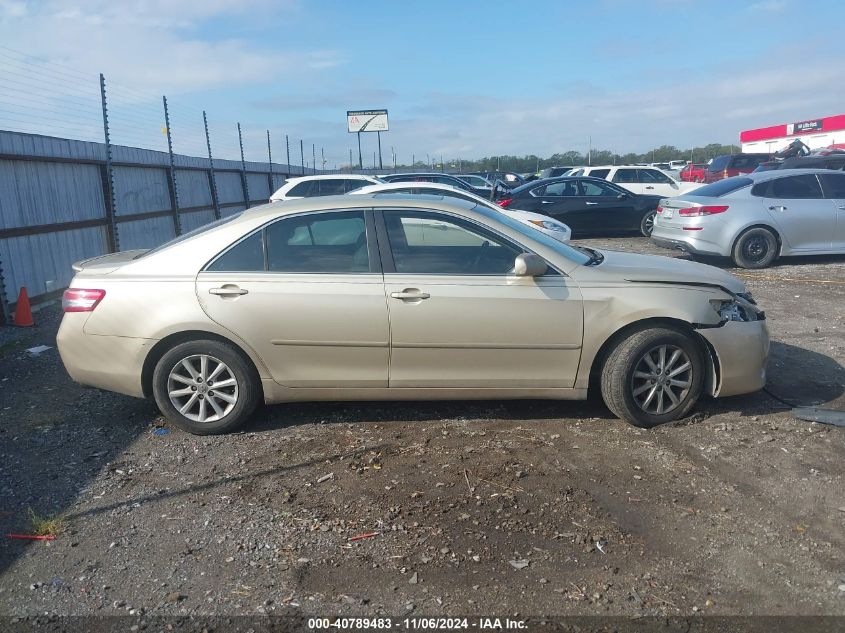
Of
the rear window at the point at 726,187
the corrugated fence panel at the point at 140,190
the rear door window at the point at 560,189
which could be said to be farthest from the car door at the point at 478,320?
the rear door window at the point at 560,189

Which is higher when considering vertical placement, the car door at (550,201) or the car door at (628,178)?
the car door at (628,178)

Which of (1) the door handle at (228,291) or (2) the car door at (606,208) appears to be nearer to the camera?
(1) the door handle at (228,291)

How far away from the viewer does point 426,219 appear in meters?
5.00

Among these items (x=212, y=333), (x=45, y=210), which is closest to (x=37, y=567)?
(x=212, y=333)

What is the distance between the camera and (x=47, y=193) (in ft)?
32.3

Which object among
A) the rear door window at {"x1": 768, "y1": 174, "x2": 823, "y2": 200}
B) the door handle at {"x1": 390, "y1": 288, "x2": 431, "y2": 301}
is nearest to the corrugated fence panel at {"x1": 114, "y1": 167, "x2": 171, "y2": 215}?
the door handle at {"x1": 390, "y1": 288, "x2": 431, "y2": 301}

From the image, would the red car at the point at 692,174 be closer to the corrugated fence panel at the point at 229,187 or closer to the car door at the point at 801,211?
the corrugated fence panel at the point at 229,187

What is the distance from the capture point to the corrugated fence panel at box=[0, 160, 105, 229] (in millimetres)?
8945

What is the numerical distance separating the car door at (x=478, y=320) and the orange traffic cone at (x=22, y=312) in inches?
226

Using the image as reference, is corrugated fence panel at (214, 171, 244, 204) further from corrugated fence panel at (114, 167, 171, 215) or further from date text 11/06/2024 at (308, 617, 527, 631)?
date text 11/06/2024 at (308, 617, 527, 631)

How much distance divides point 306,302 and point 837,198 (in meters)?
10.2

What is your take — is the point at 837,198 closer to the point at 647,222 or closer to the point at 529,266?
the point at 647,222

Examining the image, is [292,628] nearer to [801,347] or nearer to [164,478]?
[164,478]

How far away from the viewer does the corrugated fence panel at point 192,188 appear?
16.1 metres
